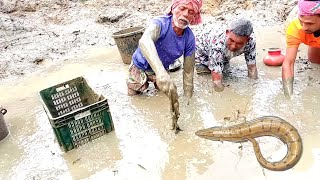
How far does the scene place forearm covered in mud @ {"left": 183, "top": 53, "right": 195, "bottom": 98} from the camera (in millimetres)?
4410

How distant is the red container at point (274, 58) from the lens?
508 centimetres

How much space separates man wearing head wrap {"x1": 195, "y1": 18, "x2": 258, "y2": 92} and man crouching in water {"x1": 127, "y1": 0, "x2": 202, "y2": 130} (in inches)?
15.8

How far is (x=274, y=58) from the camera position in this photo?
201 inches

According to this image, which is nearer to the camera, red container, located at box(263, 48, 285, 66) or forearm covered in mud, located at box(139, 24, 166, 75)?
forearm covered in mud, located at box(139, 24, 166, 75)

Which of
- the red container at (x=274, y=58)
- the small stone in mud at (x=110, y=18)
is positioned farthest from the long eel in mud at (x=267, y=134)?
the small stone in mud at (x=110, y=18)

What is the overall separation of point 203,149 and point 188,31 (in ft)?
4.77

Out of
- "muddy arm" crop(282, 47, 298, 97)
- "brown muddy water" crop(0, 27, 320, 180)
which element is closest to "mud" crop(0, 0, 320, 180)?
"brown muddy water" crop(0, 27, 320, 180)

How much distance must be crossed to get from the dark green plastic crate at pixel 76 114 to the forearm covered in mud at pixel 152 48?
0.61 metres

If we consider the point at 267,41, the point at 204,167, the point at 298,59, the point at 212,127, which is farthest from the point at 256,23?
the point at 204,167

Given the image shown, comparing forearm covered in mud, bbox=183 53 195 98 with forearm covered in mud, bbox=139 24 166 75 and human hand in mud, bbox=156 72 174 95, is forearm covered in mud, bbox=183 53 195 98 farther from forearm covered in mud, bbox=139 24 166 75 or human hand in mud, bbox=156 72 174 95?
human hand in mud, bbox=156 72 174 95

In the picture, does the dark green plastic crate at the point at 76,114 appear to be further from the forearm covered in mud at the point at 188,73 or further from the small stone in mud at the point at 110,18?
the small stone in mud at the point at 110,18

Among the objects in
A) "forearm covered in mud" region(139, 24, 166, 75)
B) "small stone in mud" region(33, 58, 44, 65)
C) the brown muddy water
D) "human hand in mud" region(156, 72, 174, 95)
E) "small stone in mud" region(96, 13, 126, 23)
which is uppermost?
"forearm covered in mud" region(139, 24, 166, 75)

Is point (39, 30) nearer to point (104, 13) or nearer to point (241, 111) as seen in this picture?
point (104, 13)

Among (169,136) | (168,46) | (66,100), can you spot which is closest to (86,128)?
(66,100)
